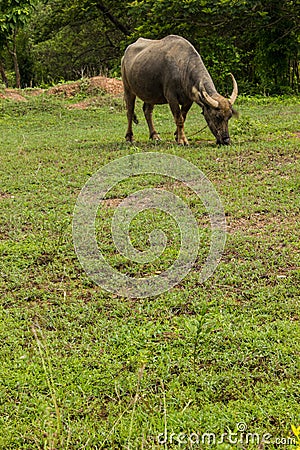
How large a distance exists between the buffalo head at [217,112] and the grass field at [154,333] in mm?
1625

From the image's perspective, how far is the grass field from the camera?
2.73 meters

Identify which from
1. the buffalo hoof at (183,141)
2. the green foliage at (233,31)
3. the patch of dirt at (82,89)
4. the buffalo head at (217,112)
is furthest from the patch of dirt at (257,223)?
the patch of dirt at (82,89)

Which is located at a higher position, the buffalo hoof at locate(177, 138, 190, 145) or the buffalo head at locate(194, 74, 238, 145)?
the buffalo head at locate(194, 74, 238, 145)

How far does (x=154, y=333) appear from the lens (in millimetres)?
3541

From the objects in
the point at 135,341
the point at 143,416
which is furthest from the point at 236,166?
the point at 143,416

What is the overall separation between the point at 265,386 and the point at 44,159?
653 centimetres

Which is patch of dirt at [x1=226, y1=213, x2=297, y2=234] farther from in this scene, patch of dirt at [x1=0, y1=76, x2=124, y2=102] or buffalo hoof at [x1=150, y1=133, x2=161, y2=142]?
patch of dirt at [x1=0, y1=76, x2=124, y2=102]

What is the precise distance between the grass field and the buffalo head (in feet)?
5.33

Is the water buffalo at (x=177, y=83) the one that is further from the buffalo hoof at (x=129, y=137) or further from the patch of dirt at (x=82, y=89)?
the patch of dirt at (x=82, y=89)

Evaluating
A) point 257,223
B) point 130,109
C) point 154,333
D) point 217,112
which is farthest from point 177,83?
point 154,333

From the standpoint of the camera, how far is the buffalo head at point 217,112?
8.43m

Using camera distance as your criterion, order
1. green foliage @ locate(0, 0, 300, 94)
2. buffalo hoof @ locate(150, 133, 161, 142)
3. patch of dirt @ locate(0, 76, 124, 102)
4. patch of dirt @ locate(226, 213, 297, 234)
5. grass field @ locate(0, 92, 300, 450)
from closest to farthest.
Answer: grass field @ locate(0, 92, 300, 450) < patch of dirt @ locate(226, 213, 297, 234) < buffalo hoof @ locate(150, 133, 161, 142) < green foliage @ locate(0, 0, 300, 94) < patch of dirt @ locate(0, 76, 124, 102)

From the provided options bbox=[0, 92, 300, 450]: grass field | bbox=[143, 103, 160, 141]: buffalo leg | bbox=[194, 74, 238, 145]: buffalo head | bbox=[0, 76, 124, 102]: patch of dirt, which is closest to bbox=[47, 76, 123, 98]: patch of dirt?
bbox=[0, 76, 124, 102]: patch of dirt

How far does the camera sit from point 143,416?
110 inches
